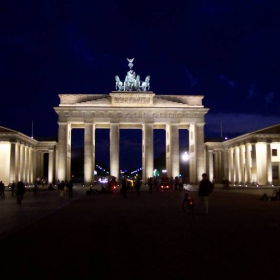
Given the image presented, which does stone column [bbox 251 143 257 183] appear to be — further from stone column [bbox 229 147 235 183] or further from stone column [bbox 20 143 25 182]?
stone column [bbox 20 143 25 182]

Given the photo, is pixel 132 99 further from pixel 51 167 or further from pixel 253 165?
pixel 253 165

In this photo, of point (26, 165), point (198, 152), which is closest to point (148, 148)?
point (198, 152)

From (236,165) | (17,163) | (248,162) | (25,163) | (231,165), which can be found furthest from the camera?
(231,165)

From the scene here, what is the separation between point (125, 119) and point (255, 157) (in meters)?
22.8

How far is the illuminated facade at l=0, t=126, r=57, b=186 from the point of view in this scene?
6266 centimetres

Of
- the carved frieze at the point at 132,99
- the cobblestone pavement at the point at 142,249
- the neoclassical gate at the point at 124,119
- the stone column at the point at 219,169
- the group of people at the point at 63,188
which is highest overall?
the carved frieze at the point at 132,99

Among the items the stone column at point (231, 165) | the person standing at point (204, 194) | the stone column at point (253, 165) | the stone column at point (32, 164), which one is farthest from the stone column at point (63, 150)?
the person standing at point (204, 194)

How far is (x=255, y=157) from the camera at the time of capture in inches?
2534

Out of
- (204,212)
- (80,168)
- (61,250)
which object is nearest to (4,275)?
(61,250)

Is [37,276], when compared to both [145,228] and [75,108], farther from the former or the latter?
[75,108]

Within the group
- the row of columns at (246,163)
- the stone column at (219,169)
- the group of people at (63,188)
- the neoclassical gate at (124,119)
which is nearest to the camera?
the group of people at (63,188)

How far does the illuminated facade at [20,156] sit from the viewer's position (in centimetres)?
6266

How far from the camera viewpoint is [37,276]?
745cm

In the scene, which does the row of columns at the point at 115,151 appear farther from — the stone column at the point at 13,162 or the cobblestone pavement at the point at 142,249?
the cobblestone pavement at the point at 142,249
